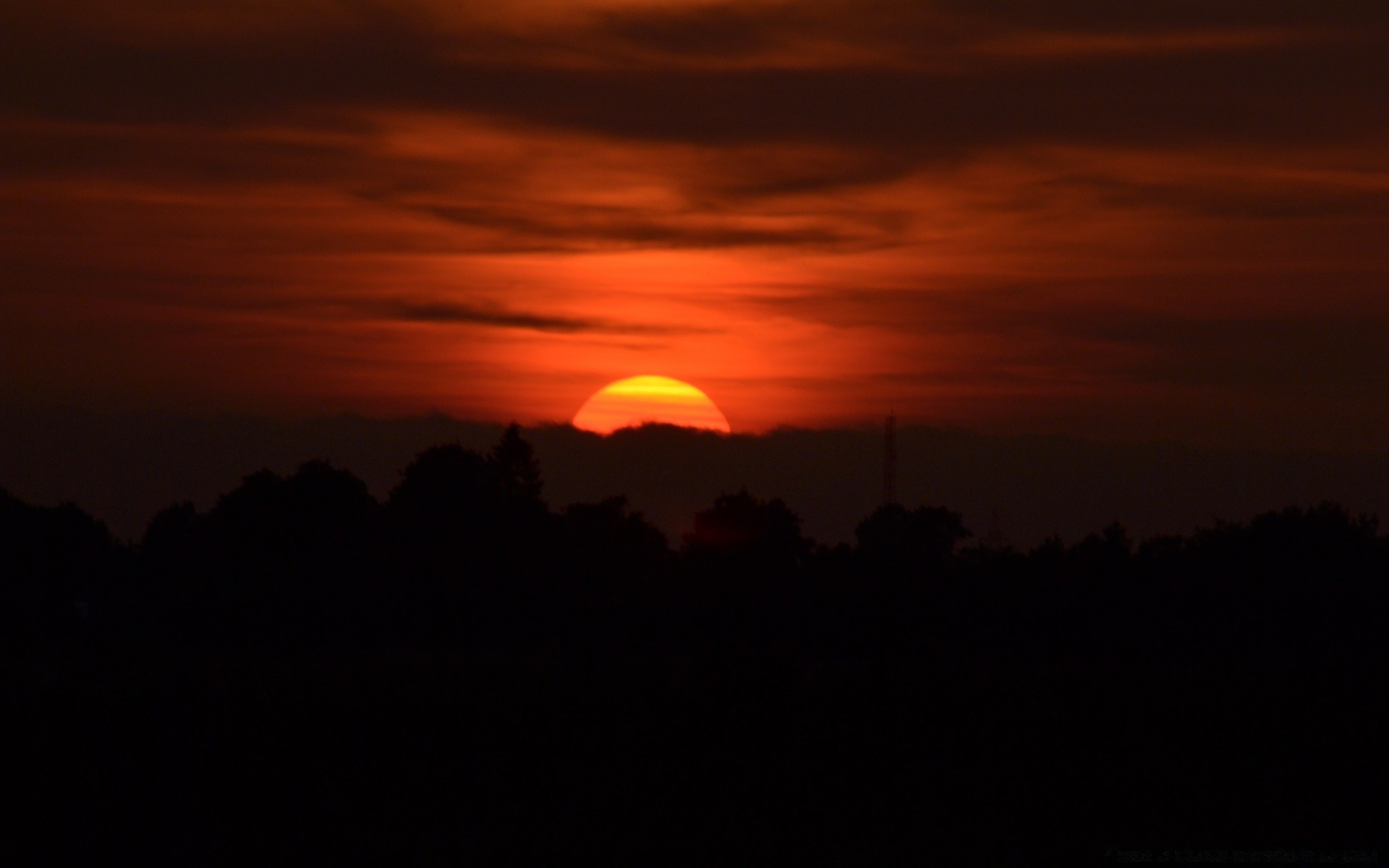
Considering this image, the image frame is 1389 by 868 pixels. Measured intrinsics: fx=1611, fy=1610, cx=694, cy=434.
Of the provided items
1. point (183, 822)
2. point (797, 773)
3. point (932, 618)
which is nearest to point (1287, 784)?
point (797, 773)

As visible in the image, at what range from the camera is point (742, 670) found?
33.8 m

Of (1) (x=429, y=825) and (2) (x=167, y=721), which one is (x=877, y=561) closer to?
(2) (x=167, y=721)

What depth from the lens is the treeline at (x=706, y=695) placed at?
74.1ft

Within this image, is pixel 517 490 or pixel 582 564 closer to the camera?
pixel 582 564

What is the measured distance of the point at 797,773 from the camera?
25.6 metres

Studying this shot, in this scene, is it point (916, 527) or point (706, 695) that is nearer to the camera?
point (706, 695)

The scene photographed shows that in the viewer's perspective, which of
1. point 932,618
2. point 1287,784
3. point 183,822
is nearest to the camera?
point 183,822

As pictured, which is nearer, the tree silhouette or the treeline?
the treeline

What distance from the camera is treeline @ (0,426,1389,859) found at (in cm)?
2258

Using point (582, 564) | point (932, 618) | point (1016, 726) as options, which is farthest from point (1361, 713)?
point (582, 564)

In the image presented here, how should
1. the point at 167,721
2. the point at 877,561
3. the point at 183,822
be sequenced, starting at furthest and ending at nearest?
the point at 877,561 → the point at 167,721 → the point at 183,822

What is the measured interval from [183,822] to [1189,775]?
1538 cm

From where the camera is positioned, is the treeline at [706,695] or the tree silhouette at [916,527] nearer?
the treeline at [706,695]

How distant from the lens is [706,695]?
31.6 m
